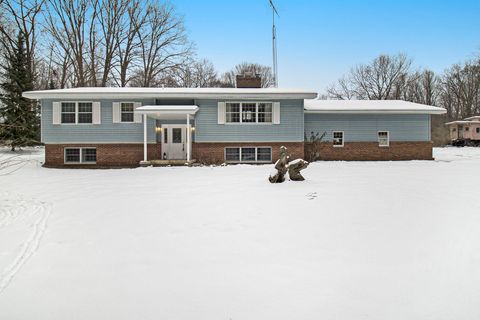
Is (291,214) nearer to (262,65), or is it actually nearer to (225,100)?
(225,100)

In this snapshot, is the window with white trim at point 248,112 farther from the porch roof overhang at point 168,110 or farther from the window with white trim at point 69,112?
the window with white trim at point 69,112

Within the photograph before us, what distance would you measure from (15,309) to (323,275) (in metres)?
3.32

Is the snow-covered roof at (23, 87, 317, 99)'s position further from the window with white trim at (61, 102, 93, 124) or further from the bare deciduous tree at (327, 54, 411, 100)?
the bare deciduous tree at (327, 54, 411, 100)

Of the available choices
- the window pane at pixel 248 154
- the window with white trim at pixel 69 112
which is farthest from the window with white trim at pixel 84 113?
the window pane at pixel 248 154

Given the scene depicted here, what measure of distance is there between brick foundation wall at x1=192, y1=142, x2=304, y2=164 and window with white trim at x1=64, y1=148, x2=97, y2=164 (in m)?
5.58

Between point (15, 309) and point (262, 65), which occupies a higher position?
point (262, 65)

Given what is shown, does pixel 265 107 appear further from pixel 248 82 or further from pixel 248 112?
pixel 248 82

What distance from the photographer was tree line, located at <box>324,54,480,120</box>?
46.0 m

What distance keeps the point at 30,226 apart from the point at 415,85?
54.5 meters

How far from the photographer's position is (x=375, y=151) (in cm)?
2022

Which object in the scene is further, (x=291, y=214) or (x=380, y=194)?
(x=380, y=194)

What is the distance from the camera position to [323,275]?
3896 millimetres

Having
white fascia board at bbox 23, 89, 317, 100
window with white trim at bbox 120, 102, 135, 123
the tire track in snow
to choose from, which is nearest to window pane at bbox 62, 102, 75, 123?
white fascia board at bbox 23, 89, 317, 100

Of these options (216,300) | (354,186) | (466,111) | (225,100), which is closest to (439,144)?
(466,111)
